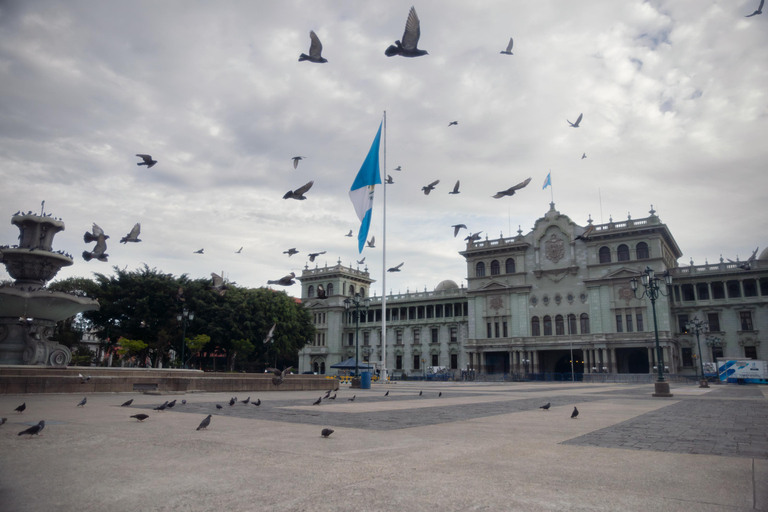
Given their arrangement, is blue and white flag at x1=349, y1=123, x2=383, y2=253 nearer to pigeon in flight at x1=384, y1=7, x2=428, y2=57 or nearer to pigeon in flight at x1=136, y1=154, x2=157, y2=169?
pigeon in flight at x1=136, y1=154, x2=157, y2=169

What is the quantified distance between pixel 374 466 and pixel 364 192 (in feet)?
88.5

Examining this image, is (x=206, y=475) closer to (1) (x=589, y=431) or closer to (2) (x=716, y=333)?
(1) (x=589, y=431)

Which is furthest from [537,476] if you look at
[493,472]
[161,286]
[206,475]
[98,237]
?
[161,286]

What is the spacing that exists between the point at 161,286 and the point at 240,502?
4975cm

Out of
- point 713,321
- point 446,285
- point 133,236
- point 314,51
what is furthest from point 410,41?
point 446,285

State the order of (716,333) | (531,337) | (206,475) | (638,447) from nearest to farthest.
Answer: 1. (206,475)
2. (638,447)
3. (716,333)
4. (531,337)

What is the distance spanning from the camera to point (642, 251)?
6203 cm

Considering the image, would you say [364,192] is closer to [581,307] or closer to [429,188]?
[429,188]

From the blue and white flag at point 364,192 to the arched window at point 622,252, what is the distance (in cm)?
4335

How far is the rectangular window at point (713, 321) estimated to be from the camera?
59719 millimetres

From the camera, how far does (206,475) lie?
502 cm

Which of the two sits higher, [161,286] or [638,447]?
[161,286]

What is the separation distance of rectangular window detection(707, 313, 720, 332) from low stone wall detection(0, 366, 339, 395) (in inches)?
2127

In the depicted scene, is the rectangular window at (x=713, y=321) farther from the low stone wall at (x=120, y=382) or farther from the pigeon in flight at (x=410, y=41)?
the pigeon in flight at (x=410, y=41)
